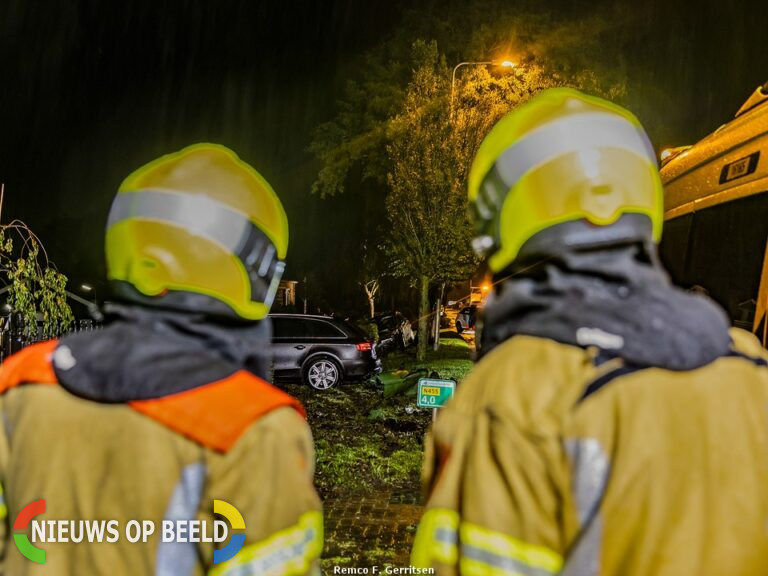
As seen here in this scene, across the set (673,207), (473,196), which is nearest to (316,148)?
(673,207)

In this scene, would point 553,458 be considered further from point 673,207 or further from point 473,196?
point 673,207

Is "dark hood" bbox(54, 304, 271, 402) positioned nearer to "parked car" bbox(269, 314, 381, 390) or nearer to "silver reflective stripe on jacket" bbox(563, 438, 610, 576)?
"silver reflective stripe on jacket" bbox(563, 438, 610, 576)

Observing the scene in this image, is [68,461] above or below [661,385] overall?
below

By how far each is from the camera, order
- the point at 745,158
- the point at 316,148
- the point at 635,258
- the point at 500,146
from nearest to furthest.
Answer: the point at 635,258
the point at 500,146
the point at 745,158
the point at 316,148

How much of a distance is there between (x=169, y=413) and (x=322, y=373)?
1341 centimetres

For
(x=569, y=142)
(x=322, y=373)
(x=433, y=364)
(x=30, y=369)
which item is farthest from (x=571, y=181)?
(x=433, y=364)

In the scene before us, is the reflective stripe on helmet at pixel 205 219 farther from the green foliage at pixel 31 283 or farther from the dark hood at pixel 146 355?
the green foliage at pixel 31 283

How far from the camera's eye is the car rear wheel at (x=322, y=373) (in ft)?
48.9

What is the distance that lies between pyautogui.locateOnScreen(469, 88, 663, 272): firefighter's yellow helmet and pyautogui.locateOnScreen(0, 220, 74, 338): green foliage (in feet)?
24.0

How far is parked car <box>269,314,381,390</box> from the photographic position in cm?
1494

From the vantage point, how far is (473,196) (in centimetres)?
199

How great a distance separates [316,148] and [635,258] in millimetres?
25699

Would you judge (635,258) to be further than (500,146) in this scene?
No

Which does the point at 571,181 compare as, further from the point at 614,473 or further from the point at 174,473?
the point at 174,473
